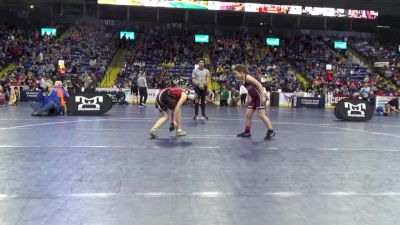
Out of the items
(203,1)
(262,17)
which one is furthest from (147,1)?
(262,17)

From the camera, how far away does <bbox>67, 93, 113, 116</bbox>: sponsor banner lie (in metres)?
14.6

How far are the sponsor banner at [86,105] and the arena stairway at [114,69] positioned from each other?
13453mm

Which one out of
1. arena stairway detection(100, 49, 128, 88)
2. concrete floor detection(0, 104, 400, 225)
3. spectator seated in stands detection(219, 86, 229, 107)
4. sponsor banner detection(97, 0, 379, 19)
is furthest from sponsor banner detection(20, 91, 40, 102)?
concrete floor detection(0, 104, 400, 225)

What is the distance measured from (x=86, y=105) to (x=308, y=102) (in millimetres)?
15611

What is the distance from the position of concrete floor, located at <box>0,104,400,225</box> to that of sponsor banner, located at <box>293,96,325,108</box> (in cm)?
1780

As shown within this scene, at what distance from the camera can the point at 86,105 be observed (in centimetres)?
1471

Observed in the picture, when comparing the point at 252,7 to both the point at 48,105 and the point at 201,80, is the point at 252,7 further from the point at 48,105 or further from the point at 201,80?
the point at 48,105

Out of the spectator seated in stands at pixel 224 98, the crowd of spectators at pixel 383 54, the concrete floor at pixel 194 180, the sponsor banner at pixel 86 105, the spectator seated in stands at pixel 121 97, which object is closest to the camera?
the concrete floor at pixel 194 180

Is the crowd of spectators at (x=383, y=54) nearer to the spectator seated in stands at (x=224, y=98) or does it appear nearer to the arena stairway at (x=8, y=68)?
the spectator seated in stands at (x=224, y=98)

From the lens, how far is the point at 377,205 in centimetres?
449

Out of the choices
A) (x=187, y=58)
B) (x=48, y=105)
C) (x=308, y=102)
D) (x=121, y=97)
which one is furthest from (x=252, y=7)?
(x=48, y=105)

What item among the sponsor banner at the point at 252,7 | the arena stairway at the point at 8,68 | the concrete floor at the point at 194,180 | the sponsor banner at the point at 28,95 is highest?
the sponsor banner at the point at 252,7

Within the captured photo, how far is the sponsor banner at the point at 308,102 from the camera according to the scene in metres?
26.9

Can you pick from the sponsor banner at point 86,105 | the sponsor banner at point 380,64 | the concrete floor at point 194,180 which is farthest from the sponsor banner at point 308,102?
the concrete floor at point 194,180
